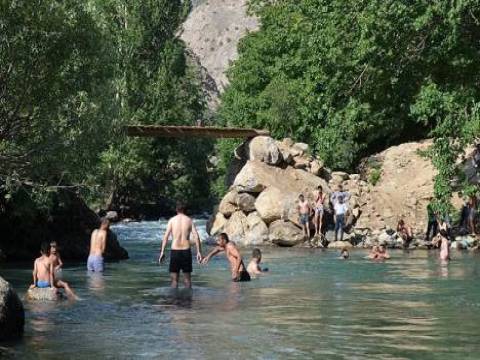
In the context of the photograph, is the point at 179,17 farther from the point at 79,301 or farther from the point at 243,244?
the point at 79,301

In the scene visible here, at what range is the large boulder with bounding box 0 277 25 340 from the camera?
1197 centimetres

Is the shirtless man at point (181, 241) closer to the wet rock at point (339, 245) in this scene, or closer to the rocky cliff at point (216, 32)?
the wet rock at point (339, 245)

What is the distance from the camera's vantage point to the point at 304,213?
35438 mm

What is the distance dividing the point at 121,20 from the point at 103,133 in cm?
3225

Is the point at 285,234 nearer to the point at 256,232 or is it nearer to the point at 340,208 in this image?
the point at 256,232

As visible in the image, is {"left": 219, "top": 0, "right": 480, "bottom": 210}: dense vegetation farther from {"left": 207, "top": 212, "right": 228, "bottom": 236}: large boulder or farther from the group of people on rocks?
{"left": 207, "top": 212, "right": 228, "bottom": 236}: large boulder

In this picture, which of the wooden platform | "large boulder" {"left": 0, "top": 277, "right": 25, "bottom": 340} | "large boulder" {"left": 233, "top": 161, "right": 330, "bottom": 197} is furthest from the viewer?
the wooden platform

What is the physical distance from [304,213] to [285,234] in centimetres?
116

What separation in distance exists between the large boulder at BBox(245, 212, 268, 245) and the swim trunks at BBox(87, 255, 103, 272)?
1453 centimetres

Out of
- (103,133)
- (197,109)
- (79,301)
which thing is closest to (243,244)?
(103,133)

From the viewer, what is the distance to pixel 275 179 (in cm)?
3984

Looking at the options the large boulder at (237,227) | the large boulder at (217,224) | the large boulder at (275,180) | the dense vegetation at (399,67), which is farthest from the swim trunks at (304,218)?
the dense vegetation at (399,67)

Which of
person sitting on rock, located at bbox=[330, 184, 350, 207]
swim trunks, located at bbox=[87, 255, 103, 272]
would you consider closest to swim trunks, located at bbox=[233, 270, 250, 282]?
swim trunks, located at bbox=[87, 255, 103, 272]

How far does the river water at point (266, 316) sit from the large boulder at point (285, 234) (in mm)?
10800
